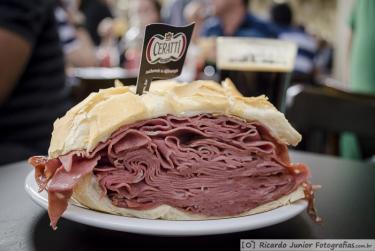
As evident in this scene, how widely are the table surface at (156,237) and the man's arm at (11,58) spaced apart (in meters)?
0.61

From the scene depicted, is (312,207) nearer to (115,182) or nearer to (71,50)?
(115,182)

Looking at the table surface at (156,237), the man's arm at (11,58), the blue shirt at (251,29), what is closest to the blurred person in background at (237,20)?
the blue shirt at (251,29)

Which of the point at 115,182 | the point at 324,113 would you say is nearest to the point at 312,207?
the point at 115,182

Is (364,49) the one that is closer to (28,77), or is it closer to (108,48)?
(28,77)

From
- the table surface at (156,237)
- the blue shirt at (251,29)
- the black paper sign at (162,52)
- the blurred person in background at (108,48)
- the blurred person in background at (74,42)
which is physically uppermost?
the black paper sign at (162,52)

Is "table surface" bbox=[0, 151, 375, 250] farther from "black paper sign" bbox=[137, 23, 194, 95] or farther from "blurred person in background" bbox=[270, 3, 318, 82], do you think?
"blurred person in background" bbox=[270, 3, 318, 82]

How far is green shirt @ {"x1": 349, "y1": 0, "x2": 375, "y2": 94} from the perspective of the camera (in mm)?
2422

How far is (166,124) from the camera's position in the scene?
788 millimetres

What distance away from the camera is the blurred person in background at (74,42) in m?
3.66

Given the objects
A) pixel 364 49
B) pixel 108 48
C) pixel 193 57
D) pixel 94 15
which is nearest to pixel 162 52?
pixel 364 49

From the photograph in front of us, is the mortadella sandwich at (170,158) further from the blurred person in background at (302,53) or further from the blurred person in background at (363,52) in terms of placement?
the blurred person in background at (302,53)

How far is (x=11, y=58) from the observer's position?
159 cm

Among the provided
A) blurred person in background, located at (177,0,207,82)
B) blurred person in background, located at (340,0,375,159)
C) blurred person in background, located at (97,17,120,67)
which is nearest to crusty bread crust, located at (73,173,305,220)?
blurred person in background, located at (177,0,207,82)

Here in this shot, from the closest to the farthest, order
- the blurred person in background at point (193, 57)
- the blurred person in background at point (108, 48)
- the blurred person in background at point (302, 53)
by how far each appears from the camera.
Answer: the blurred person in background at point (193, 57), the blurred person in background at point (302, 53), the blurred person in background at point (108, 48)
